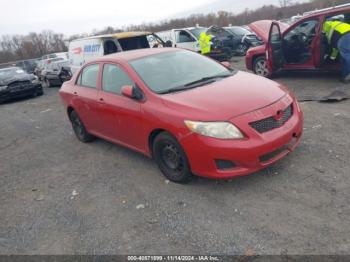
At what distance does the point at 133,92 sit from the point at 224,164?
158cm

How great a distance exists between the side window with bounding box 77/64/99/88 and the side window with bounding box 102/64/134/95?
30cm

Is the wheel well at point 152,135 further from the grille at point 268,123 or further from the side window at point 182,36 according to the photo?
the side window at point 182,36

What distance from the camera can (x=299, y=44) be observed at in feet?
28.5

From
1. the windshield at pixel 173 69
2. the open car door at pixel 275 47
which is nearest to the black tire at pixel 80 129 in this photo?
the windshield at pixel 173 69

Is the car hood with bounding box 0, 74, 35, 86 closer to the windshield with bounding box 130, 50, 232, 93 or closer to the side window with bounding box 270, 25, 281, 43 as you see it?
the side window with bounding box 270, 25, 281, 43

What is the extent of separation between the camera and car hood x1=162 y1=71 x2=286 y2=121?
376 cm

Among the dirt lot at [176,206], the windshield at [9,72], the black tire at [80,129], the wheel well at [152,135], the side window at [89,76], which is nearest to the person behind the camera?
the dirt lot at [176,206]

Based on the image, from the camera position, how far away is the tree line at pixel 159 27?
4662 centimetres

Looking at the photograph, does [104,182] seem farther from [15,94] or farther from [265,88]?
[15,94]

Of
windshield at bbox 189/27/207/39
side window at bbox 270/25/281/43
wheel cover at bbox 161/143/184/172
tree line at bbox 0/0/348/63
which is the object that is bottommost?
tree line at bbox 0/0/348/63

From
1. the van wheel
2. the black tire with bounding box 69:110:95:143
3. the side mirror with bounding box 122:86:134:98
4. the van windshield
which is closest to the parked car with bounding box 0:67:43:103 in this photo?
the van windshield

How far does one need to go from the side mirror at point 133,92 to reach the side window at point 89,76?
126cm

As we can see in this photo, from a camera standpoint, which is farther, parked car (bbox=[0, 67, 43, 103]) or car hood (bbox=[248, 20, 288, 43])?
parked car (bbox=[0, 67, 43, 103])

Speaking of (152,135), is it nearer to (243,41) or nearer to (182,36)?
(182,36)
